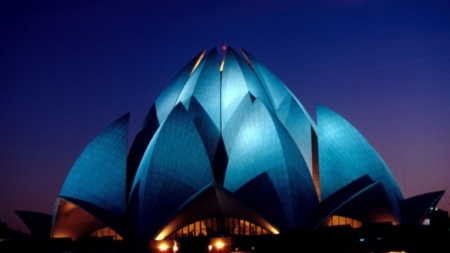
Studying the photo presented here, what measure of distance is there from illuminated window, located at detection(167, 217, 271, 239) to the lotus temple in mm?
50

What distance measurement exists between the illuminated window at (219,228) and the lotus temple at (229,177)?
50 mm

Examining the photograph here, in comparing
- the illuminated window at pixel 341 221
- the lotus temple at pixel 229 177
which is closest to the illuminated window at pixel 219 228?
the lotus temple at pixel 229 177

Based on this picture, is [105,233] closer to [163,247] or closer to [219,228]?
[163,247]

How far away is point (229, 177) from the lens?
38.3 metres

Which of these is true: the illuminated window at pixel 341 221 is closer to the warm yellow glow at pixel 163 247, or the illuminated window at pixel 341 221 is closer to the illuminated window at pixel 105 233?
the warm yellow glow at pixel 163 247

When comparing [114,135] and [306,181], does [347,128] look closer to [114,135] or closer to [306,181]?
[306,181]

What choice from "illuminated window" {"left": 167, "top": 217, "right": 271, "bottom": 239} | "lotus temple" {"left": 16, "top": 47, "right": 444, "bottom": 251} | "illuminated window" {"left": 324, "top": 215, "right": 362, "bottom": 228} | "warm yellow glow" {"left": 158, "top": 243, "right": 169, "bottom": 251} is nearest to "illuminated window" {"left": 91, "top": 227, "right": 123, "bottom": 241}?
"lotus temple" {"left": 16, "top": 47, "right": 444, "bottom": 251}

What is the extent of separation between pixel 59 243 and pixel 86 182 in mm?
3785

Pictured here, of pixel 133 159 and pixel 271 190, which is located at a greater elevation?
pixel 133 159

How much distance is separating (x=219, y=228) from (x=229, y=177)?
2.61m

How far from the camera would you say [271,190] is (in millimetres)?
37156

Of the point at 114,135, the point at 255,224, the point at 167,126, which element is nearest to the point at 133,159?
the point at 114,135

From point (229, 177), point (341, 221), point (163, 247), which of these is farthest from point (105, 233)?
point (341, 221)

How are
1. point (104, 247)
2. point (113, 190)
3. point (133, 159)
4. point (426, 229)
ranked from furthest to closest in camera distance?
point (133, 159)
point (113, 190)
point (104, 247)
point (426, 229)
